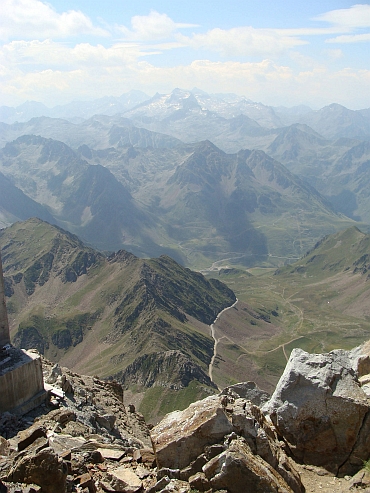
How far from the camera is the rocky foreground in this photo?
58.2ft

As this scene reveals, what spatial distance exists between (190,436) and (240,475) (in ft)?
8.01

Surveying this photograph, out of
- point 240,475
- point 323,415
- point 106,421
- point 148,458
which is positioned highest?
point 240,475

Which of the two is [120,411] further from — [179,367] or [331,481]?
[179,367]

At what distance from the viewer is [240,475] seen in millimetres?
17188

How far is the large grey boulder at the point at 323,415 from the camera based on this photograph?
20.7 metres

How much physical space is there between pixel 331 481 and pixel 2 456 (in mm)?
14149

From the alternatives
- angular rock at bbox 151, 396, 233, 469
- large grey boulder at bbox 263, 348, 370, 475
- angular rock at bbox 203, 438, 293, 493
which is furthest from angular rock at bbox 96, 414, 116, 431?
angular rock at bbox 203, 438, 293, 493

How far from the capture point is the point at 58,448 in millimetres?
24250

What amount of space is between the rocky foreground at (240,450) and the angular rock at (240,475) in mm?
35

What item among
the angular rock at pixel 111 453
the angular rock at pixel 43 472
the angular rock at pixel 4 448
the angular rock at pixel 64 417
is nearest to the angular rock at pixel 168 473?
the angular rock at pixel 43 472

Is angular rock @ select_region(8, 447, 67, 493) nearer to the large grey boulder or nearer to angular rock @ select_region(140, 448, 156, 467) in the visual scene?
angular rock @ select_region(140, 448, 156, 467)

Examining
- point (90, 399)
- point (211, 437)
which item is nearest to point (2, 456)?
point (211, 437)

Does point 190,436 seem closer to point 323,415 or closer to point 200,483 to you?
point 200,483

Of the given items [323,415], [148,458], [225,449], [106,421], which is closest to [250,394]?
[323,415]
